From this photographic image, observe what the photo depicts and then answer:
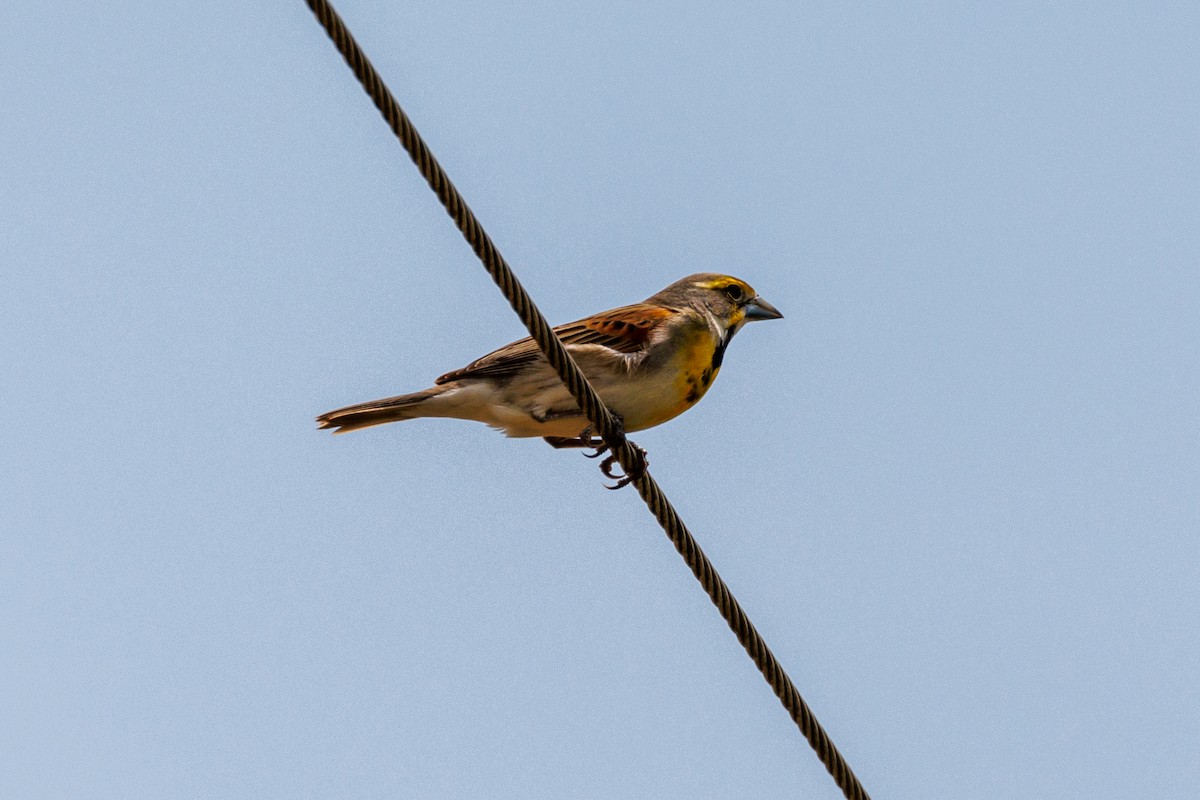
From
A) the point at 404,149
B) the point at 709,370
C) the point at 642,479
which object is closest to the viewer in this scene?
the point at 404,149

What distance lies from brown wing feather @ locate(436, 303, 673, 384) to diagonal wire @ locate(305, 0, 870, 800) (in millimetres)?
1205

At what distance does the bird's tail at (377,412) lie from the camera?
26.6 feet

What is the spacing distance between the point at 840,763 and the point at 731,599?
754 mm

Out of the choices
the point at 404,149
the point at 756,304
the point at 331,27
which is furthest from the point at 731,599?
the point at 756,304

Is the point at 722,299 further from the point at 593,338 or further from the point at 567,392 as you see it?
the point at 567,392

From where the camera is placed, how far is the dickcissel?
8070 mm

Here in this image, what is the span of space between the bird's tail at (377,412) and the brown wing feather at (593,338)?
0.64ft

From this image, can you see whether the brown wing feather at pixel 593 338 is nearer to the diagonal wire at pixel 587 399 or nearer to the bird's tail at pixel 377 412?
the bird's tail at pixel 377 412

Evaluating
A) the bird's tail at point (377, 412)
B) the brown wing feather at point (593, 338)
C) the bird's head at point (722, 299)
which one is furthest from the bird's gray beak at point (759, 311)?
the bird's tail at point (377, 412)

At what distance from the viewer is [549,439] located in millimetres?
8516

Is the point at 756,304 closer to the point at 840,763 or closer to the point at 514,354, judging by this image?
the point at 514,354

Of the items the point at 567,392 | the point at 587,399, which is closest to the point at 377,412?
the point at 567,392

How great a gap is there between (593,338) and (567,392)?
593mm

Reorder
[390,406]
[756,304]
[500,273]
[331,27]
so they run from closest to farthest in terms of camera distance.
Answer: [331,27], [500,273], [390,406], [756,304]
